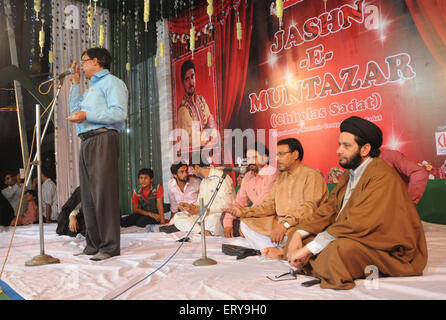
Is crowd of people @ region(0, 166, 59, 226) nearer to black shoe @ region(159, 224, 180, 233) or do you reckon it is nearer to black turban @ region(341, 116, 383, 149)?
black shoe @ region(159, 224, 180, 233)

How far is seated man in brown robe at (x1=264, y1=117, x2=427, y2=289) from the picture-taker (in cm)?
174

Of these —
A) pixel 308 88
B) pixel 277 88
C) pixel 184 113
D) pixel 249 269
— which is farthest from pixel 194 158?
pixel 249 269

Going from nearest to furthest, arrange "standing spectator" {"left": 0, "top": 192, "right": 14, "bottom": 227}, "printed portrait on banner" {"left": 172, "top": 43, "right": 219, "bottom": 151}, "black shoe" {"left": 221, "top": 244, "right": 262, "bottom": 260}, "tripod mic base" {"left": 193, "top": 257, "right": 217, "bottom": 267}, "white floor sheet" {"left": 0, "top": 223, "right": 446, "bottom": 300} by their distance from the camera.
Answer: "white floor sheet" {"left": 0, "top": 223, "right": 446, "bottom": 300} < "tripod mic base" {"left": 193, "top": 257, "right": 217, "bottom": 267} < "black shoe" {"left": 221, "top": 244, "right": 262, "bottom": 260} < "standing spectator" {"left": 0, "top": 192, "right": 14, "bottom": 227} < "printed portrait on banner" {"left": 172, "top": 43, "right": 219, "bottom": 151}

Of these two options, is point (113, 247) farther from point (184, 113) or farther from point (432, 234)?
point (184, 113)

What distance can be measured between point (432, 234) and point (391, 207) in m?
1.79

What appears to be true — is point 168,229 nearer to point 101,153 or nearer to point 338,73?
point 101,153

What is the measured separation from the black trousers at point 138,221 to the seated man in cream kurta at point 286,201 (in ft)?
7.02

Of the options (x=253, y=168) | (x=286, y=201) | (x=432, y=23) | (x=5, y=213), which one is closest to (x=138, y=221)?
(x=253, y=168)

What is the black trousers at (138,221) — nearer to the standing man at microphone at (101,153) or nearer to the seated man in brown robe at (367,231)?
the standing man at microphone at (101,153)

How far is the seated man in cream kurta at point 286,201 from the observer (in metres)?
2.65

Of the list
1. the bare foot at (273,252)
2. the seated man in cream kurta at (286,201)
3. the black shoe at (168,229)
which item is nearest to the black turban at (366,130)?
the seated man in cream kurta at (286,201)

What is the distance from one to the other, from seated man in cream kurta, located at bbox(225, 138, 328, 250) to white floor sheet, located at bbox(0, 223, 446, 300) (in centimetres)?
29

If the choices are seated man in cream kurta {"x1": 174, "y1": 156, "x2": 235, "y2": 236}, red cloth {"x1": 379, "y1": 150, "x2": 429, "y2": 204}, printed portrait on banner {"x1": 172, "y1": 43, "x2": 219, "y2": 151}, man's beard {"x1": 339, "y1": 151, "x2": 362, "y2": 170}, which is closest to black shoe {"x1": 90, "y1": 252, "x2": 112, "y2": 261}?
seated man in cream kurta {"x1": 174, "y1": 156, "x2": 235, "y2": 236}

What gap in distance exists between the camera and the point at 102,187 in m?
2.69
